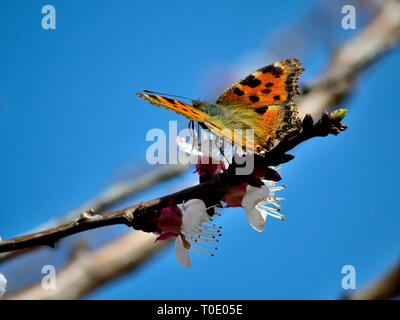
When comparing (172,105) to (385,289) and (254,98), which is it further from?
(385,289)

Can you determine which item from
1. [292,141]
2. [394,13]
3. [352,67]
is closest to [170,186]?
[352,67]

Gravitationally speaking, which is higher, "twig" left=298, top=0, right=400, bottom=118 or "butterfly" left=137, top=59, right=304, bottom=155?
"twig" left=298, top=0, right=400, bottom=118

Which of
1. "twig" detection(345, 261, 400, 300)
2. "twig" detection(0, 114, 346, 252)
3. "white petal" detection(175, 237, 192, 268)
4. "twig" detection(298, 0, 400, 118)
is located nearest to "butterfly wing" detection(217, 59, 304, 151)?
"twig" detection(0, 114, 346, 252)

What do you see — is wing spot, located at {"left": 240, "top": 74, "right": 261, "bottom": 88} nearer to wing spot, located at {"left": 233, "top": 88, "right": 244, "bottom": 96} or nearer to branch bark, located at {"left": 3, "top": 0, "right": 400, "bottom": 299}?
wing spot, located at {"left": 233, "top": 88, "right": 244, "bottom": 96}

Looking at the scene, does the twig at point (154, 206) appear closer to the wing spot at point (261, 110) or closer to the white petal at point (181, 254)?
the white petal at point (181, 254)
